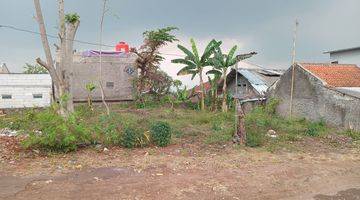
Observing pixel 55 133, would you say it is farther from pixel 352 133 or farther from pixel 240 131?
pixel 352 133

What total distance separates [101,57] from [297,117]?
36.8 ft

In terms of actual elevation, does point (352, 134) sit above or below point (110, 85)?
below

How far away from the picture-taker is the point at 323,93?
52.6 feet

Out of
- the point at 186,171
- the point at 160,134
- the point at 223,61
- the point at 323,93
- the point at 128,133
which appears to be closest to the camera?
the point at 186,171

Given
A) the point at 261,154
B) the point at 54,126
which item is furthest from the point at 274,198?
the point at 54,126

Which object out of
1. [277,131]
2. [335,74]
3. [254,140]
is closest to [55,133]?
[254,140]

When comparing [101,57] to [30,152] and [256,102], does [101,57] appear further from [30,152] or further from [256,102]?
[30,152]

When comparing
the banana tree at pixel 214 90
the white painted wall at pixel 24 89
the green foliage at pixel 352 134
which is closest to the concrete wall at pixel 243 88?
the banana tree at pixel 214 90

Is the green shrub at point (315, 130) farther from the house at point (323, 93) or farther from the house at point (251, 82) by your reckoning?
the house at point (251, 82)

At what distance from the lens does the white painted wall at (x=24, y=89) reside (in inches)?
826

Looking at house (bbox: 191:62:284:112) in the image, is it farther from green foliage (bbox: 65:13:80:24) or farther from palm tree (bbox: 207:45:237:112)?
green foliage (bbox: 65:13:80:24)

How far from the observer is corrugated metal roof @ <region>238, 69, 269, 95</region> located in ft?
66.8

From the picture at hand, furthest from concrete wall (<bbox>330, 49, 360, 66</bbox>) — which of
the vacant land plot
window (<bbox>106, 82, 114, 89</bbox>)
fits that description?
window (<bbox>106, 82, 114, 89</bbox>)

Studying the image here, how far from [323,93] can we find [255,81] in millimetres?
5433
